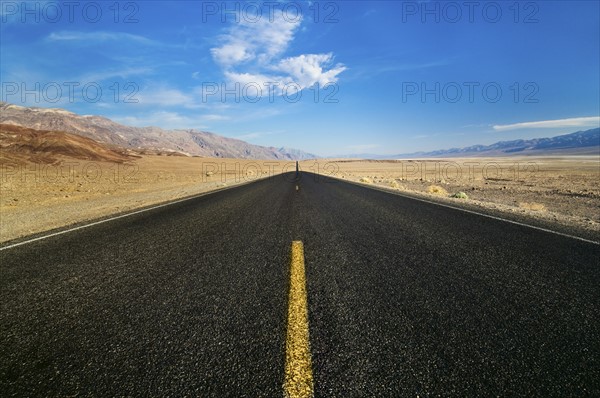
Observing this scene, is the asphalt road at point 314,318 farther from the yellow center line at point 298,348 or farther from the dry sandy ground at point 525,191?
the dry sandy ground at point 525,191

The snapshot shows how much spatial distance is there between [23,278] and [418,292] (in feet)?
15.0

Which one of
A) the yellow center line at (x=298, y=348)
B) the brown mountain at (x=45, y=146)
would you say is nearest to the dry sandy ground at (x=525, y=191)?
the yellow center line at (x=298, y=348)

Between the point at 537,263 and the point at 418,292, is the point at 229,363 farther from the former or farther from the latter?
the point at 537,263

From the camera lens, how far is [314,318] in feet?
8.14

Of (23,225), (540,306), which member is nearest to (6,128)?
(23,225)

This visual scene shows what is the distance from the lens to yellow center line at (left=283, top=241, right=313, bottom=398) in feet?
5.56

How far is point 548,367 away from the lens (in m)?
1.92

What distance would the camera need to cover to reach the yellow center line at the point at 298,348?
170 centimetres

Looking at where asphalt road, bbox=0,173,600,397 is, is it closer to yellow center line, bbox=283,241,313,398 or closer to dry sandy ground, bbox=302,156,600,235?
yellow center line, bbox=283,241,313,398

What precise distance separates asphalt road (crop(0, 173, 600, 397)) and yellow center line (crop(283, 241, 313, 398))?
1.9 inches

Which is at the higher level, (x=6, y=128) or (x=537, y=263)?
(x=6, y=128)

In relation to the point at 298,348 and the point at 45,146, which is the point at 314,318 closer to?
the point at 298,348

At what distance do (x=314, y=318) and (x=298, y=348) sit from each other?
17.6 inches

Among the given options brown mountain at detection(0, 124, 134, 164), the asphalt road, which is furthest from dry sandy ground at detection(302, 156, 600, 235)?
brown mountain at detection(0, 124, 134, 164)
